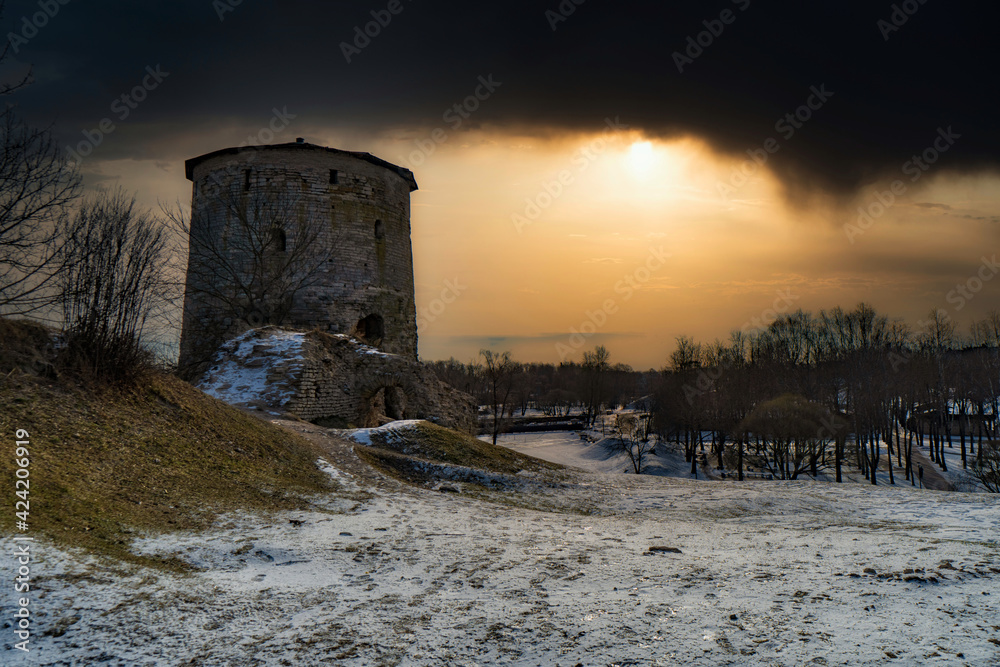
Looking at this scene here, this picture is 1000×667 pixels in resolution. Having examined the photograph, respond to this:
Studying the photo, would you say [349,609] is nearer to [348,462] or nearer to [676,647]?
[676,647]

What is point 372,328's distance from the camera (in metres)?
20.8

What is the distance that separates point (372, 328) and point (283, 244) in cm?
426

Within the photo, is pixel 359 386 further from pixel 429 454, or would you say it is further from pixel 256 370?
pixel 429 454

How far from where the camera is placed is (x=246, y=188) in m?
19.7

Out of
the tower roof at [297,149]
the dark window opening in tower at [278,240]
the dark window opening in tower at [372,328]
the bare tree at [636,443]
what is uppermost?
the tower roof at [297,149]

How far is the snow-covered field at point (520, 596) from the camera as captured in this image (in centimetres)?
318

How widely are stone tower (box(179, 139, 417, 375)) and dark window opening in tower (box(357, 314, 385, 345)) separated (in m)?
0.04

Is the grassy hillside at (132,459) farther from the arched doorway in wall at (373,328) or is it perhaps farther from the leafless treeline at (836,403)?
the leafless treeline at (836,403)

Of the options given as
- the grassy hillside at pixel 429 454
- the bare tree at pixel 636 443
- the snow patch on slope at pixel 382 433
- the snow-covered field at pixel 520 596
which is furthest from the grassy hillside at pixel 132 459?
the bare tree at pixel 636 443

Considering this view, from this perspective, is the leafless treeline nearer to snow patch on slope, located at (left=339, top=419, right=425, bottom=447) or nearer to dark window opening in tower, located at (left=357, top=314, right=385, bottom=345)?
dark window opening in tower, located at (left=357, top=314, right=385, bottom=345)

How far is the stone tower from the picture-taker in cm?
1942

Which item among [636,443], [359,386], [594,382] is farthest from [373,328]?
[594,382]

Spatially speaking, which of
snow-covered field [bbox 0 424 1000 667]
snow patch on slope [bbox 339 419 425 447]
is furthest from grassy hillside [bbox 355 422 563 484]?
snow-covered field [bbox 0 424 1000 667]

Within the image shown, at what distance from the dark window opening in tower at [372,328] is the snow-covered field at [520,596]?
1428cm
